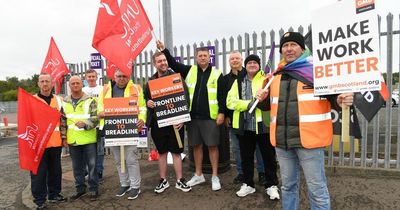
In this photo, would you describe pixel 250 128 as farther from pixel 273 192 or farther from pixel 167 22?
pixel 167 22

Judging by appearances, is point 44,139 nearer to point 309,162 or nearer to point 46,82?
point 46,82

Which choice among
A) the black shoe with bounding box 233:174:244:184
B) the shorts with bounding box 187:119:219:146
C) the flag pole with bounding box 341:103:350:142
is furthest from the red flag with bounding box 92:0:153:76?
the flag pole with bounding box 341:103:350:142

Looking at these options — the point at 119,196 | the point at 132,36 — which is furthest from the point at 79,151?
the point at 132,36

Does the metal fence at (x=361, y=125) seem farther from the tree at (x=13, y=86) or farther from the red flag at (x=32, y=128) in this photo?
the tree at (x=13, y=86)

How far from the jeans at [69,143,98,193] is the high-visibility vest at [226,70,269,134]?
6.96ft

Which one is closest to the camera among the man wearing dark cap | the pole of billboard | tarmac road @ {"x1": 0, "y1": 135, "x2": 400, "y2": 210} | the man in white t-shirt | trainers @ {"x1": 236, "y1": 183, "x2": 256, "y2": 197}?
tarmac road @ {"x1": 0, "y1": 135, "x2": 400, "y2": 210}

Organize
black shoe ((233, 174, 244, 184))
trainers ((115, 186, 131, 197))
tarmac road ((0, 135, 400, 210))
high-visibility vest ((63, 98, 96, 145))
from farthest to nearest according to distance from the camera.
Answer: black shoe ((233, 174, 244, 184))
trainers ((115, 186, 131, 197))
high-visibility vest ((63, 98, 96, 145))
tarmac road ((0, 135, 400, 210))

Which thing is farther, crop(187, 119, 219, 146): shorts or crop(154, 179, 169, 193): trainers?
crop(154, 179, 169, 193): trainers

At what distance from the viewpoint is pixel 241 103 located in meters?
4.33

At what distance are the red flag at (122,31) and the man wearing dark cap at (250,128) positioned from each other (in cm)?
167

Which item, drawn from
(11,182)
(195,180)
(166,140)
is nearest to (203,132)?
(166,140)

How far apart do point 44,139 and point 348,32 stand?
3891 mm

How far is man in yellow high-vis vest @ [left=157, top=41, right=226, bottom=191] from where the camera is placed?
471 cm

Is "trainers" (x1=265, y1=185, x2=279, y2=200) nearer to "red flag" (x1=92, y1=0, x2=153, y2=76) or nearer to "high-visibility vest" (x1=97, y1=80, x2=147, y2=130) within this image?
"high-visibility vest" (x1=97, y1=80, x2=147, y2=130)
